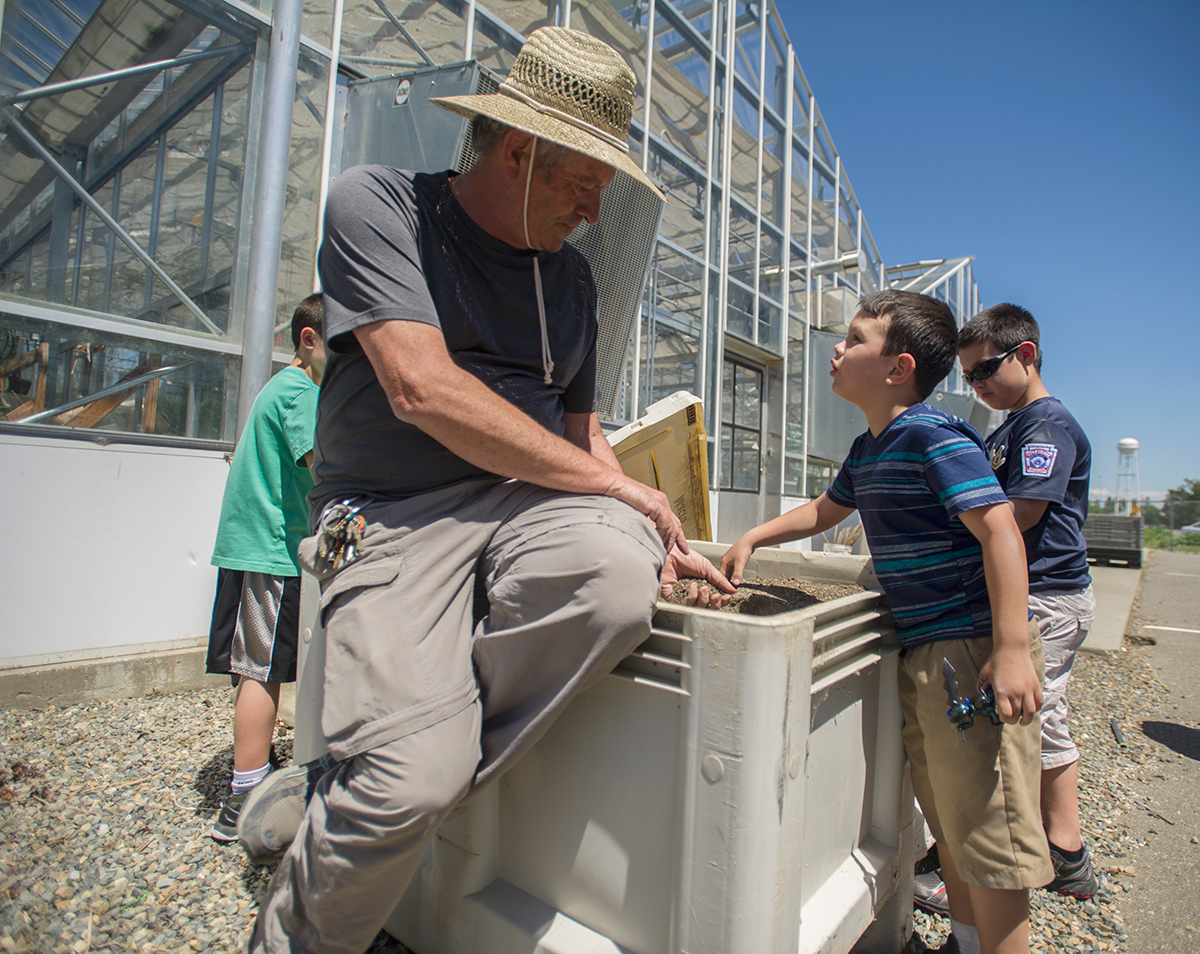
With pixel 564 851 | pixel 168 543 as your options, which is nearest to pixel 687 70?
pixel 168 543

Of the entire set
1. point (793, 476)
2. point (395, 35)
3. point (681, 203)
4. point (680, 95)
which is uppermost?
point (680, 95)

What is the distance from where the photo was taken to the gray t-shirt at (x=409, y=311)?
1150 mm

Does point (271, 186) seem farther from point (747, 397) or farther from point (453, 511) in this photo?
point (747, 397)

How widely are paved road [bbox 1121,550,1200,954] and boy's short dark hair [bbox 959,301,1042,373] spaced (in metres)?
1.63

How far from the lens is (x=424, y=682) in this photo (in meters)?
0.99

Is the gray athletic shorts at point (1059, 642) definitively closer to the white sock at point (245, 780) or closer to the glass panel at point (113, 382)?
the white sock at point (245, 780)

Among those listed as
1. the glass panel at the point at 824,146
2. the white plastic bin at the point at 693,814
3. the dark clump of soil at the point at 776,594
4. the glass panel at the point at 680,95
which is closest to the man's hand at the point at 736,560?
the dark clump of soil at the point at 776,594

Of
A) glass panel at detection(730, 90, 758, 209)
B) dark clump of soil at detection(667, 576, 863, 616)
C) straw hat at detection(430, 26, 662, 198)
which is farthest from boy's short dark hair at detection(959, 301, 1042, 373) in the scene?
glass panel at detection(730, 90, 758, 209)

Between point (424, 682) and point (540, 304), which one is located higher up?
point (540, 304)

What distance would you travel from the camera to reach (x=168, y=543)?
3.02 m

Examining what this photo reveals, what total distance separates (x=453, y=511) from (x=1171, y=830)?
9.39 feet

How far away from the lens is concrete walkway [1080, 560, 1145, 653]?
5.31m

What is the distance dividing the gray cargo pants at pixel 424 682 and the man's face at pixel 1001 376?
171 centimetres

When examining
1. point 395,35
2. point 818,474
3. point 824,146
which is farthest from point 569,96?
point 824,146
